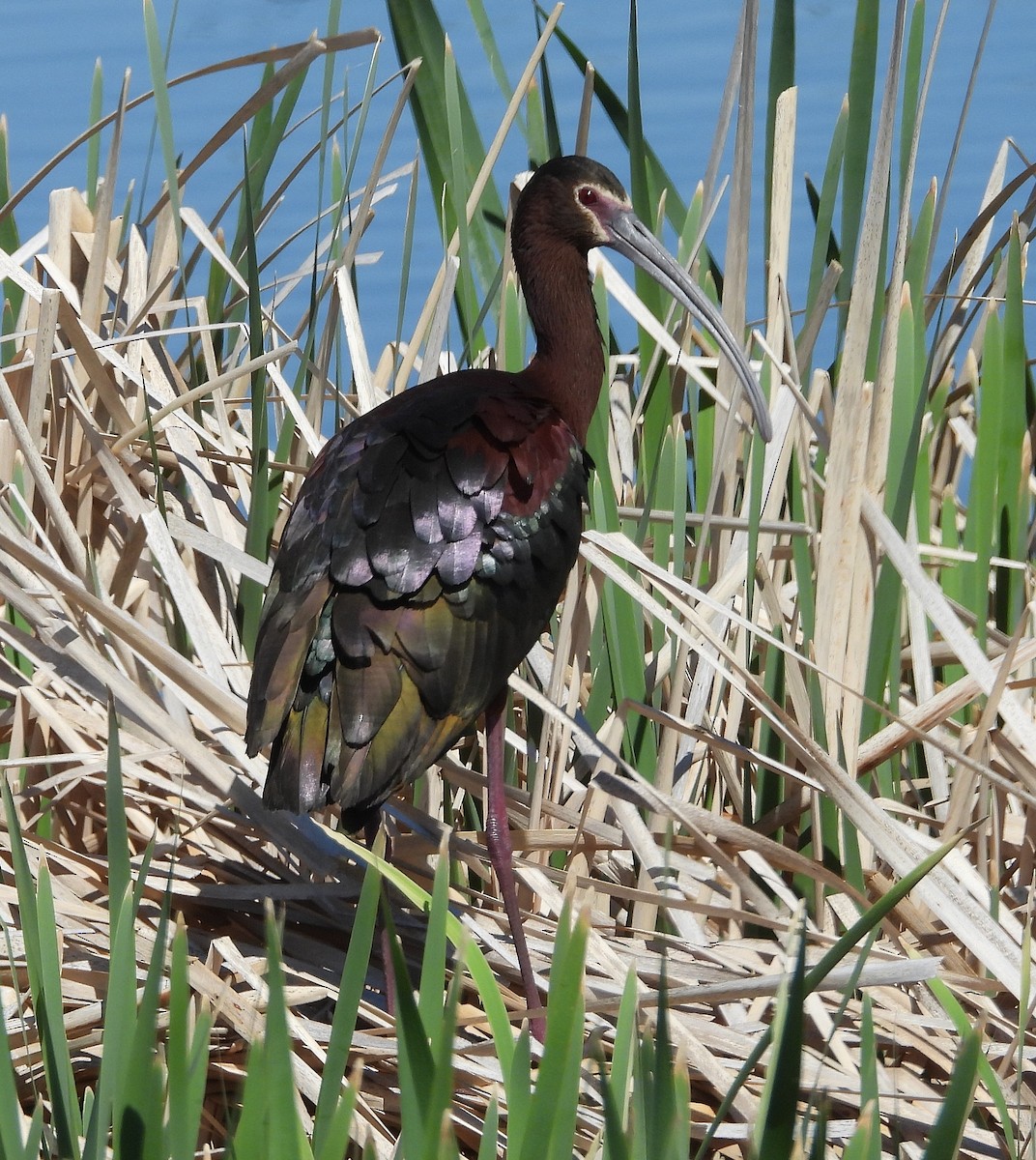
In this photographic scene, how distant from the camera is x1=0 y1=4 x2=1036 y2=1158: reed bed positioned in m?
2.09

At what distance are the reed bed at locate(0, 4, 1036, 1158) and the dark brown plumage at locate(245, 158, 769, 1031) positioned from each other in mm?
115

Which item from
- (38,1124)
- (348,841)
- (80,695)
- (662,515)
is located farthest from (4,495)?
(38,1124)

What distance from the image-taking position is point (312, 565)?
2375 millimetres

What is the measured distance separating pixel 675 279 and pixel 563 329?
22cm

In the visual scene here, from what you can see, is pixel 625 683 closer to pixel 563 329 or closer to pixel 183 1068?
pixel 563 329

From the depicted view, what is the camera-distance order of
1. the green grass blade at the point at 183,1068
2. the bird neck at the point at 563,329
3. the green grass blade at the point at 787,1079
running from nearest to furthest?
the green grass blade at the point at 787,1079 → the green grass blade at the point at 183,1068 → the bird neck at the point at 563,329

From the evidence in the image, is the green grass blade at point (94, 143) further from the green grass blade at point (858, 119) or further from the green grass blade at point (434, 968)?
the green grass blade at point (434, 968)

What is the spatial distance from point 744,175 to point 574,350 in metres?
0.43

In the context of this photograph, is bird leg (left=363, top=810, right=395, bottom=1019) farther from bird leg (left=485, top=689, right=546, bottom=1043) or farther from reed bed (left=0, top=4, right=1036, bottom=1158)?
→ bird leg (left=485, top=689, right=546, bottom=1043)

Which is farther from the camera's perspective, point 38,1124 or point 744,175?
point 744,175

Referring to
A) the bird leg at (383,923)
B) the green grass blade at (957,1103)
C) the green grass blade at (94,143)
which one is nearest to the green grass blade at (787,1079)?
the green grass blade at (957,1103)

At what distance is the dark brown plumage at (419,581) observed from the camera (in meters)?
2.24

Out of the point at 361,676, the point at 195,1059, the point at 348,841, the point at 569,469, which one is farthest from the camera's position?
the point at 569,469

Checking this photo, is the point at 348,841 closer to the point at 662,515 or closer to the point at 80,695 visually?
the point at 80,695
